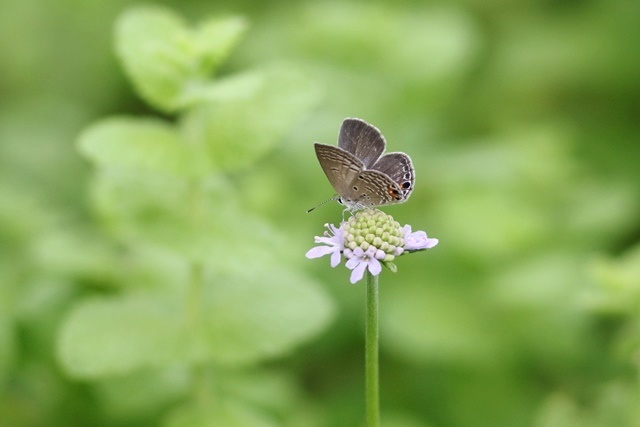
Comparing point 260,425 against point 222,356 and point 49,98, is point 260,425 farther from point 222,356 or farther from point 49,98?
point 49,98

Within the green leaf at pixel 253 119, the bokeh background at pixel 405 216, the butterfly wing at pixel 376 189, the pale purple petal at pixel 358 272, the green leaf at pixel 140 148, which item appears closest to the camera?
the pale purple petal at pixel 358 272

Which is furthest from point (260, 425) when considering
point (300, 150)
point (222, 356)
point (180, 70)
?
point (300, 150)

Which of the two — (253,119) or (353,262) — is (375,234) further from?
(253,119)

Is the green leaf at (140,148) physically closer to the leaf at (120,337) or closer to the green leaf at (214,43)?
the green leaf at (214,43)

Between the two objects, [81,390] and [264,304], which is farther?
[81,390]

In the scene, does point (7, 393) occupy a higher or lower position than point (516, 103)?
lower

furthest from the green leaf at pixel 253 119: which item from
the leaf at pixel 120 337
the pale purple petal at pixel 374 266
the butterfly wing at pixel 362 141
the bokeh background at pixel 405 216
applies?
the pale purple petal at pixel 374 266

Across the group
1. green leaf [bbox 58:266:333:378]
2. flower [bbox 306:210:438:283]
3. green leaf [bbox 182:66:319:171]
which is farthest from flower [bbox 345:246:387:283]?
green leaf [bbox 182:66:319:171]
